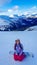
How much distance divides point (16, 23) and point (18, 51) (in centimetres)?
33

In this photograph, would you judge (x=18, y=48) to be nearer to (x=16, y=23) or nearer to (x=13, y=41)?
(x=13, y=41)

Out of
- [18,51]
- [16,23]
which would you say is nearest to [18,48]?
[18,51]

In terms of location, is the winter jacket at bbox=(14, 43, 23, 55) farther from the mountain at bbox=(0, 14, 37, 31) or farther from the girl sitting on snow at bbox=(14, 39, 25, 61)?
the mountain at bbox=(0, 14, 37, 31)

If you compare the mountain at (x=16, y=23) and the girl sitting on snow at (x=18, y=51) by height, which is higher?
the mountain at (x=16, y=23)

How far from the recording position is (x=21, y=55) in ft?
3.99

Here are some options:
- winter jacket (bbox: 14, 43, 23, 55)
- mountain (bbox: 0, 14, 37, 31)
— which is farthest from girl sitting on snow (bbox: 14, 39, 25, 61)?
mountain (bbox: 0, 14, 37, 31)

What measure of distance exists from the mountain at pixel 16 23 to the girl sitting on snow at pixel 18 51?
6.8 inches

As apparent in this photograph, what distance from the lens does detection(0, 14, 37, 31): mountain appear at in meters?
1.34

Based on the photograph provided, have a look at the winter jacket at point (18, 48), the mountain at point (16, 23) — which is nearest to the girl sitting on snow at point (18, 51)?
the winter jacket at point (18, 48)

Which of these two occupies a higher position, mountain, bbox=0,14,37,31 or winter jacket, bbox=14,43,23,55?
mountain, bbox=0,14,37,31

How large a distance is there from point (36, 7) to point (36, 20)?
5.8 inches

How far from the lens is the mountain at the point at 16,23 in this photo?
4.38ft

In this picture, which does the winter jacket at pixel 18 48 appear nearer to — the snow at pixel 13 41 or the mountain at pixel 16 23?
the snow at pixel 13 41

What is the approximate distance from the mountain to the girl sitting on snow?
0.17m
